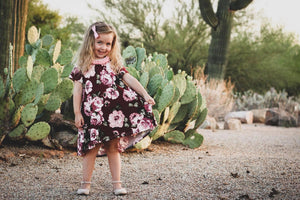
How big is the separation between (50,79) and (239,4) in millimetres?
7042

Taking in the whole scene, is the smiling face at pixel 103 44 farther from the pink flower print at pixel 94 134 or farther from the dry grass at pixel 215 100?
the dry grass at pixel 215 100

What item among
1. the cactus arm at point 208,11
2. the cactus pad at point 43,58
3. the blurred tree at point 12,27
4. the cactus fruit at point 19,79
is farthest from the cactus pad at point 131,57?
the cactus arm at point 208,11

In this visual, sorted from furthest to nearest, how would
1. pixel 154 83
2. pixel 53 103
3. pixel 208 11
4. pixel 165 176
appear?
pixel 208 11, pixel 154 83, pixel 53 103, pixel 165 176

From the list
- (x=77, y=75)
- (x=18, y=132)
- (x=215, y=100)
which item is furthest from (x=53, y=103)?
(x=215, y=100)

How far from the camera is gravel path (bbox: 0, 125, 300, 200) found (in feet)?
8.27

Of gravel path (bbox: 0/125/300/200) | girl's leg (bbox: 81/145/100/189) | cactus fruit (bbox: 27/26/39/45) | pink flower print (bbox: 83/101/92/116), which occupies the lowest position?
gravel path (bbox: 0/125/300/200)

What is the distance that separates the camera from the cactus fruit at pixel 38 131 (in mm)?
3553

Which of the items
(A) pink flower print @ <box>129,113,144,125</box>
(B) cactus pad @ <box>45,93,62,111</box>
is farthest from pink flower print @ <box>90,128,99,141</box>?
(B) cactus pad @ <box>45,93,62,111</box>

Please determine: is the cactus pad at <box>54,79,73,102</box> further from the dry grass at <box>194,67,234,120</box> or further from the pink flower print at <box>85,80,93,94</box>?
the dry grass at <box>194,67,234,120</box>

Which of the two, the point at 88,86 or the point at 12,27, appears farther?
the point at 12,27

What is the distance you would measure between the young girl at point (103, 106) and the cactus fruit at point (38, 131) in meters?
1.15

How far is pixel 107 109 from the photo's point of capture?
8.19ft

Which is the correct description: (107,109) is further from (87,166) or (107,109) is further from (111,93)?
(87,166)

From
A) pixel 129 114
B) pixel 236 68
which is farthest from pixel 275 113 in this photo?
pixel 129 114
